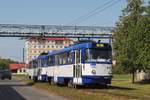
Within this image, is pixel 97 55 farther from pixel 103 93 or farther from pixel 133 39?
pixel 133 39

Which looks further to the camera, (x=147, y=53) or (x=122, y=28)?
(x=122, y=28)

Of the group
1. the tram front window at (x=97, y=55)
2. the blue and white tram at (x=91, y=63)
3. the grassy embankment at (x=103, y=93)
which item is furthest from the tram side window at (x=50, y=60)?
the tram front window at (x=97, y=55)

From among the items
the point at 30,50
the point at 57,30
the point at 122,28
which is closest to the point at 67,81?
the point at 122,28

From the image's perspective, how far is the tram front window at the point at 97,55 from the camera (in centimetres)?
3378

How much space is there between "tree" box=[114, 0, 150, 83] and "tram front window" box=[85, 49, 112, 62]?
390 inches

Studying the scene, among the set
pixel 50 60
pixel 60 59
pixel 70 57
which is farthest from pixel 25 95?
pixel 50 60

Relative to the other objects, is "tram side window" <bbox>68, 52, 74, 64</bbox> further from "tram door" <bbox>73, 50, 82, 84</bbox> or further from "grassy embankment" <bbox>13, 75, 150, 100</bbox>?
"grassy embankment" <bbox>13, 75, 150, 100</bbox>

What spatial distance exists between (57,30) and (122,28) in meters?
63.2

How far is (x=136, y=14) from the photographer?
5225 cm

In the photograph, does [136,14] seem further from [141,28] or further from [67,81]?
[67,81]

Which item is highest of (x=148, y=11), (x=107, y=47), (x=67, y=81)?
(x=148, y=11)

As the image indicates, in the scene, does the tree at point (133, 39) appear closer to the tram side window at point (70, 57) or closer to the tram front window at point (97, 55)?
the tram side window at point (70, 57)

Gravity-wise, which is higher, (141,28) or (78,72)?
(141,28)

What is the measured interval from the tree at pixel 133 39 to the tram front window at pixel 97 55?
32.5ft
